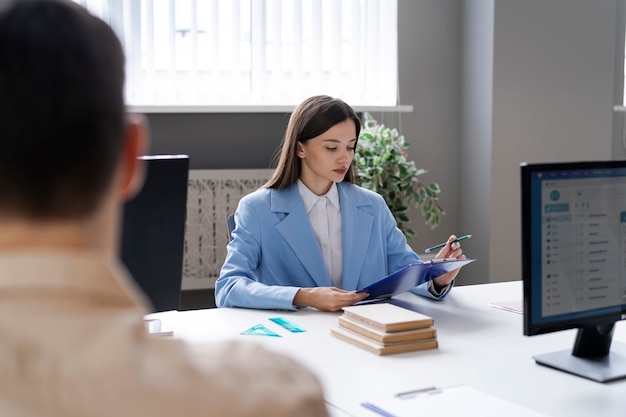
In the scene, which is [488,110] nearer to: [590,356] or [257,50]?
[257,50]

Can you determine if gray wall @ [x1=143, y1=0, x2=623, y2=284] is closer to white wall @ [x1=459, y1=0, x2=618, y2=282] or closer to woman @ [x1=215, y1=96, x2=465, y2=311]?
white wall @ [x1=459, y1=0, x2=618, y2=282]

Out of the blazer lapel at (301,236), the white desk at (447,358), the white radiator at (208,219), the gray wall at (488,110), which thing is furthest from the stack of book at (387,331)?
the gray wall at (488,110)

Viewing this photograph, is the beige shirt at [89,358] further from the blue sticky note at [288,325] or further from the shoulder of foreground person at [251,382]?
the blue sticky note at [288,325]

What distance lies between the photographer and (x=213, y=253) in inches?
162

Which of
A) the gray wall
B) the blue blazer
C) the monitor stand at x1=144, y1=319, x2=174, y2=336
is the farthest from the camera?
the gray wall

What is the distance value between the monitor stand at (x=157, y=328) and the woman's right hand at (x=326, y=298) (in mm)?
365

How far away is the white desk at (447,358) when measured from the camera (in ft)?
5.08

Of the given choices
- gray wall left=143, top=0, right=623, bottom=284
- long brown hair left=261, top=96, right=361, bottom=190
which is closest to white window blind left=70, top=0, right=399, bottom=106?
gray wall left=143, top=0, right=623, bottom=284

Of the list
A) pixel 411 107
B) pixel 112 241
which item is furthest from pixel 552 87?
pixel 112 241

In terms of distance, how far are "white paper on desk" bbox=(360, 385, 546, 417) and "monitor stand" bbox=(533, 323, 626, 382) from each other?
27cm

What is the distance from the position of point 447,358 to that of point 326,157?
1041 millimetres

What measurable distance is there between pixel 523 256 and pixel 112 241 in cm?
114

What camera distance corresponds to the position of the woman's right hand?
86.0 inches

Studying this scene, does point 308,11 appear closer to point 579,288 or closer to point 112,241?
point 579,288
